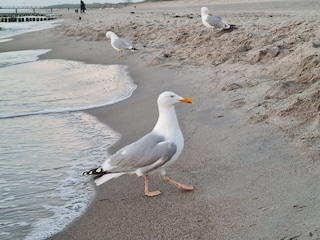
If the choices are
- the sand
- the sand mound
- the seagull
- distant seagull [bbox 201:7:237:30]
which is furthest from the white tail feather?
distant seagull [bbox 201:7:237:30]

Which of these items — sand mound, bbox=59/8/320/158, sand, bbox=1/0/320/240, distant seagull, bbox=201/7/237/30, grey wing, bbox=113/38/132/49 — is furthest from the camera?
grey wing, bbox=113/38/132/49

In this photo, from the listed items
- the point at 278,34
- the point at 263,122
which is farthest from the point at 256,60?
the point at 263,122

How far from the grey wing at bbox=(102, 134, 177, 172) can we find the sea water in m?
0.45

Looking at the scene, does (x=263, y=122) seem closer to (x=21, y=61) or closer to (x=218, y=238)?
(x=218, y=238)

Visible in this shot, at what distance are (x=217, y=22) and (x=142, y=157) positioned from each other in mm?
9033

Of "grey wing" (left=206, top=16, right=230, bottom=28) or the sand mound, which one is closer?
the sand mound

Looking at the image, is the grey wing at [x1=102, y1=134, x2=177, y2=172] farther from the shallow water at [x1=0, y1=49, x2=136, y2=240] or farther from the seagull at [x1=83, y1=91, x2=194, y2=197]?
the shallow water at [x1=0, y1=49, x2=136, y2=240]

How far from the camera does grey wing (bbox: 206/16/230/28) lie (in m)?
11.7

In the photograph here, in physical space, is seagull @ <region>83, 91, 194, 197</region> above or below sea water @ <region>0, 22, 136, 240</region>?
above

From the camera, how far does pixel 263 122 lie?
4.93 m

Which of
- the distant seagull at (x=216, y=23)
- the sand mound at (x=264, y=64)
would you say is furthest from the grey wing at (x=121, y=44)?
the distant seagull at (x=216, y=23)

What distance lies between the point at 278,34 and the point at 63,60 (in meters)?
7.61

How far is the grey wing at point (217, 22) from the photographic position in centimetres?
1172

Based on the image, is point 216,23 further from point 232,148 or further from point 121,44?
point 232,148
